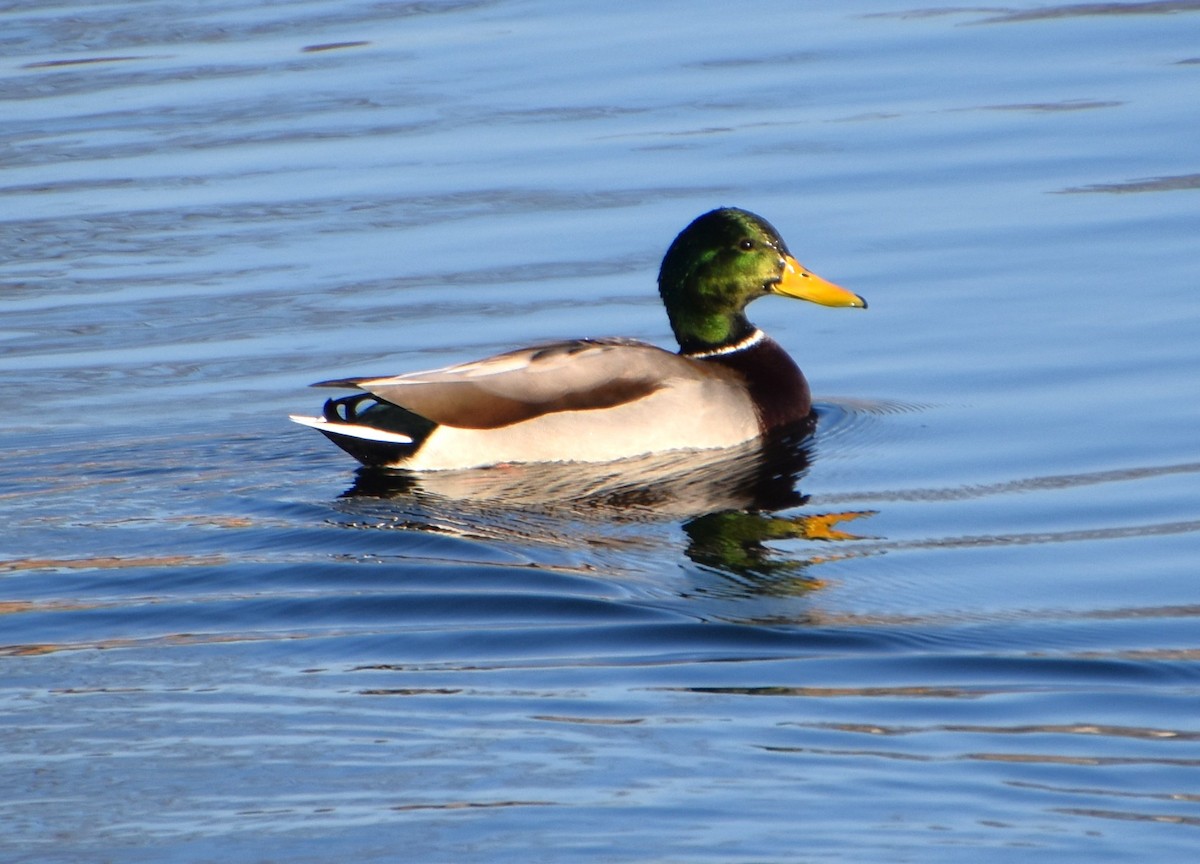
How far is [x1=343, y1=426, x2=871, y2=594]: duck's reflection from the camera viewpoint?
733cm

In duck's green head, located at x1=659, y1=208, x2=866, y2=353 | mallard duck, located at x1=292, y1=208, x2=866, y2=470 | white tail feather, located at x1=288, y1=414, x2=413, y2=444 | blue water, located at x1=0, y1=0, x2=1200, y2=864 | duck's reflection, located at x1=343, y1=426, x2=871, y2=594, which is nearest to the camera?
blue water, located at x1=0, y1=0, x2=1200, y2=864

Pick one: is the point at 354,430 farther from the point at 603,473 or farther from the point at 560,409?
the point at 603,473

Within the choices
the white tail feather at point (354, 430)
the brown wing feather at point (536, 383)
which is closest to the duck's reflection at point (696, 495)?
the white tail feather at point (354, 430)

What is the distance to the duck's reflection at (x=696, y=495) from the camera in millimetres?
7332

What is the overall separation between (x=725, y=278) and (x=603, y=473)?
1.62 metres

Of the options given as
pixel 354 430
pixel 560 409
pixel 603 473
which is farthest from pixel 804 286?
pixel 354 430

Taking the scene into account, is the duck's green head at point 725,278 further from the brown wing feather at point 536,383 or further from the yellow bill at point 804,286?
the brown wing feather at point 536,383

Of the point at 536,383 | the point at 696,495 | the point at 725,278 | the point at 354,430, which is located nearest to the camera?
the point at 696,495

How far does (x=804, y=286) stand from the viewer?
32.6 feet

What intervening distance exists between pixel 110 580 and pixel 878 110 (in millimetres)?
8723

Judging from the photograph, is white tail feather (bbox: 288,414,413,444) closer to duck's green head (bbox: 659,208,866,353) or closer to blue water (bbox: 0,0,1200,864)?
blue water (bbox: 0,0,1200,864)

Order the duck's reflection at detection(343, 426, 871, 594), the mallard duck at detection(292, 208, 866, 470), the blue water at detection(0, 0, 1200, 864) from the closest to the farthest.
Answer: the blue water at detection(0, 0, 1200, 864)
the duck's reflection at detection(343, 426, 871, 594)
the mallard duck at detection(292, 208, 866, 470)

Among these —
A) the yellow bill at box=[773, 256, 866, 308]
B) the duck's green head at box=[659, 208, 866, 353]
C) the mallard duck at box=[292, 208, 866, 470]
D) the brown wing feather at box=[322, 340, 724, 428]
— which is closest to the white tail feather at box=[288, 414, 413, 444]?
the mallard duck at box=[292, 208, 866, 470]

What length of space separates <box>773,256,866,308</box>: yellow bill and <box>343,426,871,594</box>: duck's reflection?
85cm
